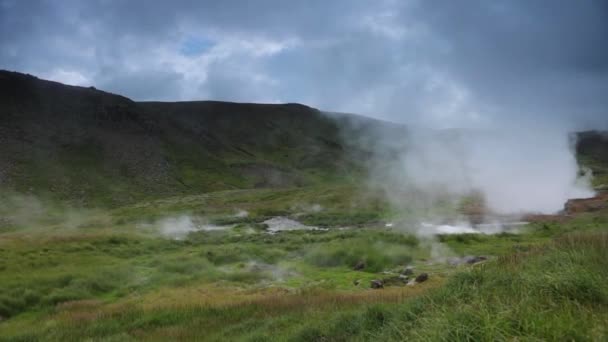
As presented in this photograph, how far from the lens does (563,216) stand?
41.4m

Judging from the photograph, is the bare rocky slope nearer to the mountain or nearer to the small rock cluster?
the mountain

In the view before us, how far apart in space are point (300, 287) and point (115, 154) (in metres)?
102

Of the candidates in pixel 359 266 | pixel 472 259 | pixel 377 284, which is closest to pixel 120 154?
pixel 359 266

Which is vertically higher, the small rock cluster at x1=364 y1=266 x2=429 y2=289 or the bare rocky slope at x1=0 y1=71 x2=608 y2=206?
the bare rocky slope at x1=0 y1=71 x2=608 y2=206

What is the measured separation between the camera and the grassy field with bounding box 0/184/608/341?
6266mm

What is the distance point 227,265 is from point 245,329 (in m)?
15.6

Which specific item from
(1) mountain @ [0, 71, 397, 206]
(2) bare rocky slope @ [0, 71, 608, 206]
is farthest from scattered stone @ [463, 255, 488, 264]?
(1) mountain @ [0, 71, 397, 206]

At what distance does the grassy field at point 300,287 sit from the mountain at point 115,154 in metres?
54.0

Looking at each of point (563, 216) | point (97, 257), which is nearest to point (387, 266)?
point (97, 257)

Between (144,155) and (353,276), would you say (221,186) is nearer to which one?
(144,155)

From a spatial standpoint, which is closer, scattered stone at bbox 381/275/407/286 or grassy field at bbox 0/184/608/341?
grassy field at bbox 0/184/608/341

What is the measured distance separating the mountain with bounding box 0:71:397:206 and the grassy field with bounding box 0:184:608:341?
54.0m

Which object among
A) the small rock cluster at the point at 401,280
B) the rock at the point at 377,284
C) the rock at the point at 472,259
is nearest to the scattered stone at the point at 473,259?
the rock at the point at 472,259

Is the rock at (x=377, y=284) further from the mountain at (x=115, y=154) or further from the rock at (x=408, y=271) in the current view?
the mountain at (x=115, y=154)
